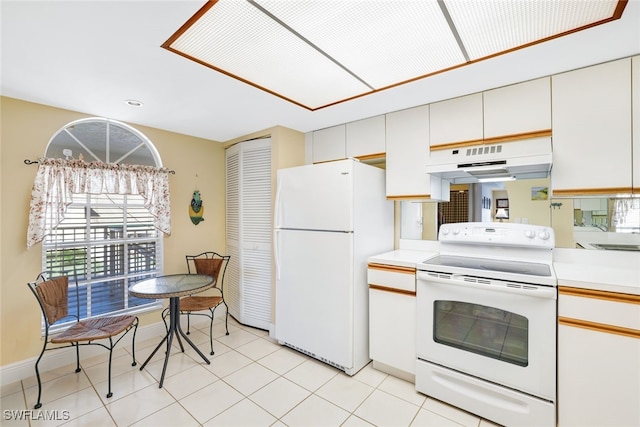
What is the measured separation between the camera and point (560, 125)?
6.32 ft

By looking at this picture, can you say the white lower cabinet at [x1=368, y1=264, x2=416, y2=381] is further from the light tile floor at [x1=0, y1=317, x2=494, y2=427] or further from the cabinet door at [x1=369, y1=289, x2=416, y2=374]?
the light tile floor at [x1=0, y1=317, x2=494, y2=427]

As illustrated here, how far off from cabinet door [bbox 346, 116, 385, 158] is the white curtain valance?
7.17 ft

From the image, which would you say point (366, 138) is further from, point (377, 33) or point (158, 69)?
point (158, 69)

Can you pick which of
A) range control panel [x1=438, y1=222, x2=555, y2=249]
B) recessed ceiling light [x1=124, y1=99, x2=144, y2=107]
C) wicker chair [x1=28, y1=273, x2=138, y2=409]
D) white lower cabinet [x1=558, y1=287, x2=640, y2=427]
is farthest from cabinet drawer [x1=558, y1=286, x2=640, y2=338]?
recessed ceiling light [x1=124, y1=99, x2=144, y2=107]

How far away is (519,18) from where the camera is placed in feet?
4.67

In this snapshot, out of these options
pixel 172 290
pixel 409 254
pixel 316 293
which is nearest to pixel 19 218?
pixel 172 290

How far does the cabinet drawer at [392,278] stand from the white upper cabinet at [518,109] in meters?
1.28

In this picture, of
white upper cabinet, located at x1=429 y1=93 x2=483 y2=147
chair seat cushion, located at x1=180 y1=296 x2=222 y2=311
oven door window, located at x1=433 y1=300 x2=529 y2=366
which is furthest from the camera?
chair seat cushion, located at x1=180 y1=296 x2=222 y2=311

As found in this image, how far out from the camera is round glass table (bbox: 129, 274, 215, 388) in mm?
2332

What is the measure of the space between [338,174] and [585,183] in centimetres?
175

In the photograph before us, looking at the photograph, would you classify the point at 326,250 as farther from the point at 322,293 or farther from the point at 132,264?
the point at 132,264

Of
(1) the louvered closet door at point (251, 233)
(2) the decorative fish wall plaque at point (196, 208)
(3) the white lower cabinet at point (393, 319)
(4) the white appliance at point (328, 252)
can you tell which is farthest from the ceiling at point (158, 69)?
(3) the white lower cabinet at point (393, 319)

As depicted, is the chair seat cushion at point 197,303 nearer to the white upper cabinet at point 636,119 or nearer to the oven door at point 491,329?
the oven door at point 491,329

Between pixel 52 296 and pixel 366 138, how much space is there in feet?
10.4
